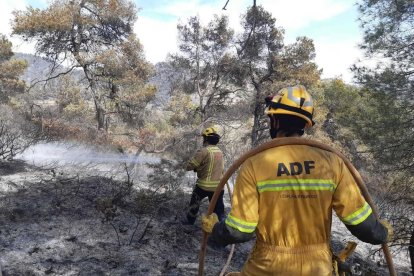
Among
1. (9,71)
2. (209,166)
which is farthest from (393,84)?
(9,71)

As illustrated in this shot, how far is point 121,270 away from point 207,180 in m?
2.07

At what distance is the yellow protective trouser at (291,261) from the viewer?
1969 mm

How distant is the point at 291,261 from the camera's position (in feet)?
6.47

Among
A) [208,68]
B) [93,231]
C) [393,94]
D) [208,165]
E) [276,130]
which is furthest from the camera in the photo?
[208,68]

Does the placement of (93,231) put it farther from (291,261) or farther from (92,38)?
(92,38)

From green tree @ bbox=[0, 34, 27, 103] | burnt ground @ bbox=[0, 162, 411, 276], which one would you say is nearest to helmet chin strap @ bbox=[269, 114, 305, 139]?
burnt ground @ bbox=[0, 162, 411, 276]

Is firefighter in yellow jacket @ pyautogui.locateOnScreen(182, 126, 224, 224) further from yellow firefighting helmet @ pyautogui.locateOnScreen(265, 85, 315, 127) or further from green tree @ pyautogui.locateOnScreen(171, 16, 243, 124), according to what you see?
green tree @ pyautogui.locateOnScreen(171, 16, 243, 124)

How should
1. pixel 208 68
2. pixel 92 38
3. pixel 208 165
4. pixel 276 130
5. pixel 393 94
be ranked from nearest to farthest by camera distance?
pixel 276 130
pixel 208 165
pixel 393 94
pixel 92 38
pixel 208 68

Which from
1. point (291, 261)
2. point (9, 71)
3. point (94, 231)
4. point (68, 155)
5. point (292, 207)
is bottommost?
point (94, 231)

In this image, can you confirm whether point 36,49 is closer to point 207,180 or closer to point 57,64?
point 57,64

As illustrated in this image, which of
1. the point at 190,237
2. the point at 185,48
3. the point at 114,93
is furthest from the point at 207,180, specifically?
the point at 185,48

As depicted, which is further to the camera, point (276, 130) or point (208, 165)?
point (208, 165)

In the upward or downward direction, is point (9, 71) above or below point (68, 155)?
above

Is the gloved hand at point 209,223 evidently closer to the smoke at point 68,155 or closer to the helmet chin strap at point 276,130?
the helmet chin strap at point 276,130
